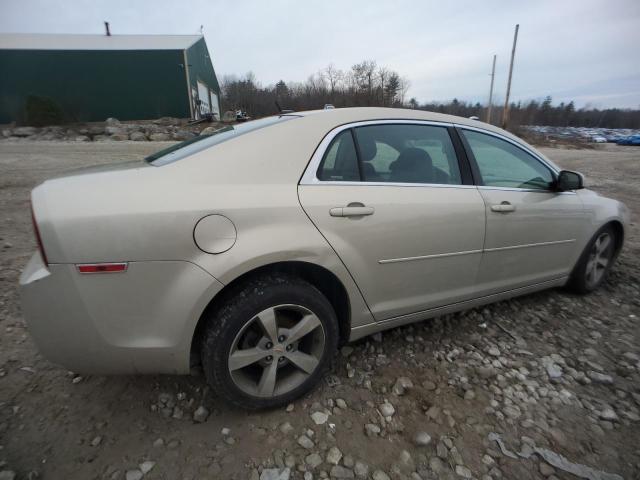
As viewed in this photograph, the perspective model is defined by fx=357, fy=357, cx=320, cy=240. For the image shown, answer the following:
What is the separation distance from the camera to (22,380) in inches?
82.4

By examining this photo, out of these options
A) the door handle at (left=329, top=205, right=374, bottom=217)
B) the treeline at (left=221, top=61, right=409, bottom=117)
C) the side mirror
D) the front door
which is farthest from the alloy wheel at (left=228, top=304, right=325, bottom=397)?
the treeline at (left=221, top=61, right=409, bottom=117)

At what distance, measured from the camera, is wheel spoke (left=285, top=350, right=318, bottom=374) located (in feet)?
6.17

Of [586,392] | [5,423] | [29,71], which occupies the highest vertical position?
[29,71]

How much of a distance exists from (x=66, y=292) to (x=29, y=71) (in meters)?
35.1

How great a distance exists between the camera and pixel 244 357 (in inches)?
69.0

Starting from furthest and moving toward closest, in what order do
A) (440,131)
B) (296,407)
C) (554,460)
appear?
(440,131)
(296,407)
(554,460)

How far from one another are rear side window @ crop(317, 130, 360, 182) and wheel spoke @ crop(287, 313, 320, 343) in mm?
732

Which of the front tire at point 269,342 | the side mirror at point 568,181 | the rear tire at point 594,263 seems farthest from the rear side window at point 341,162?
the rear tire at point 594,263

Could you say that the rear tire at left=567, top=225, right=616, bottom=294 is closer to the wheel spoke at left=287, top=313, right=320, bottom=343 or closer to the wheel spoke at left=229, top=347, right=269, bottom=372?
the wheel spoke at left=287, top=313, right=320, bottom=343

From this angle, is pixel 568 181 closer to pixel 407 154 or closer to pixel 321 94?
pixel 407 154

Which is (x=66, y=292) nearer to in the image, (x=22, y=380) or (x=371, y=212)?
(x=22, y=380)

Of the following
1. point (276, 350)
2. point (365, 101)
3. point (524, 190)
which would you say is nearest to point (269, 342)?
point (276, 350)

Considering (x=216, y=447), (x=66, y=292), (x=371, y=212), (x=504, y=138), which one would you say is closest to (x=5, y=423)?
(x=66, y=292)

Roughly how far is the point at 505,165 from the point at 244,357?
2.22 meters
